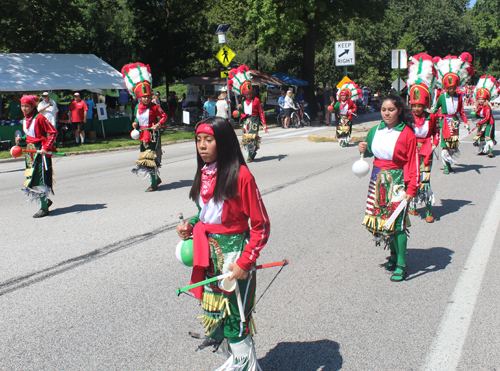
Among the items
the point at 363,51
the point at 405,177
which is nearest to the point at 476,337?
the point at 405,177

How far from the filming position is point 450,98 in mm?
10406

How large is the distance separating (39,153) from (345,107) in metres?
10.3

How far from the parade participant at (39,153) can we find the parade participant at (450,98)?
7152 millimetres

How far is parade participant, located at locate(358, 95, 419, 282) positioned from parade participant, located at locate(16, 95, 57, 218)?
4913 mm

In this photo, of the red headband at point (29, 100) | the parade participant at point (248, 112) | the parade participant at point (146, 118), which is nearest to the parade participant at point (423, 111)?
the parade participant at point (146, 118)

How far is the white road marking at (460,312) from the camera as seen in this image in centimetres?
348

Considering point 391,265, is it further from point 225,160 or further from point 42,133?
point 42,133

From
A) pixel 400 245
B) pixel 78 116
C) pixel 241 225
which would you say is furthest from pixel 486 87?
pixel 78 116

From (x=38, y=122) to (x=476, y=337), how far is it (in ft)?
21.1

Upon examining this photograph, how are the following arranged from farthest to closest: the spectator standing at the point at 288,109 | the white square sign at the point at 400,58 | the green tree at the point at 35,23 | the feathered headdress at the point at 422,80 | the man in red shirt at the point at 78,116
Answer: the green tree at the point at 35,23, the spectator standing at the point at 288,109, the white square sign at the point at 400,58, the man in red shirt at the point at 78,116, the feathered headdress at the point at 422,80

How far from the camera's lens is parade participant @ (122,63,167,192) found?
9.20 m

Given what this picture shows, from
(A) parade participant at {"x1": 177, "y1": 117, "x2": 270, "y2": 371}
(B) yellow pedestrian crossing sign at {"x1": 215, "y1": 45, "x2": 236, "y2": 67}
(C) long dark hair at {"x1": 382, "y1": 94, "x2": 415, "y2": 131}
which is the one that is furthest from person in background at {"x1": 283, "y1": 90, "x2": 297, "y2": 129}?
(A) parade participant at {"x1": 177, "y1": 117, "x2": 270, "y2": 371}

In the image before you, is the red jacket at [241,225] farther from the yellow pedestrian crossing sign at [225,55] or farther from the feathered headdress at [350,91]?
the yellow pedestrian crossing sign at [225,55]

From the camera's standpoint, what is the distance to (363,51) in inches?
1747
